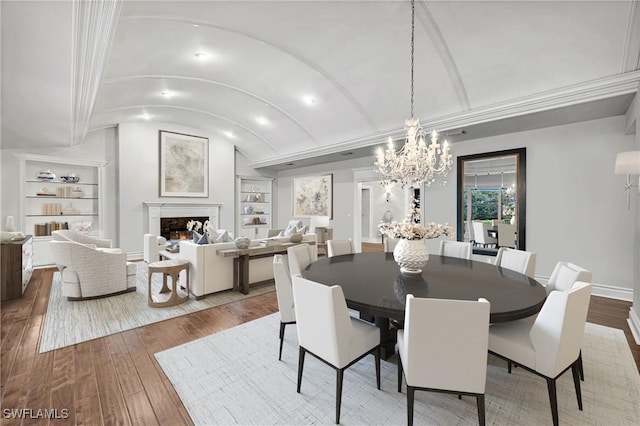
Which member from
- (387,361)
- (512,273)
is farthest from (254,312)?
(512,273)

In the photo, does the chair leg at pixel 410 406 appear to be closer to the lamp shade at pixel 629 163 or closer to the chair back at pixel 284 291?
the chair back at pixel 284 291

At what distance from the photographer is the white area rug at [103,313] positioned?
2804 millimetres

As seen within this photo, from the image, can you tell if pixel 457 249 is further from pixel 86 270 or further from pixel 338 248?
pixel 86 270

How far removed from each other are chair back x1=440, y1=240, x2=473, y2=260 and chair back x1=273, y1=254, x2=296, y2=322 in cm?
220

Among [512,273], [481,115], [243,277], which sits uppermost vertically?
[481,115]

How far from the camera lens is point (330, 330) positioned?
1709 mm

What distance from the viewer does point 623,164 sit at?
2506 mm

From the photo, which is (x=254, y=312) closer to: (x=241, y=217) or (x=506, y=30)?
(x=506, y=30)

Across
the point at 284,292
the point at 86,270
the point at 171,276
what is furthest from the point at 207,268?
the point at 284,292

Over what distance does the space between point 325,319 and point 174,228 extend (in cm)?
715

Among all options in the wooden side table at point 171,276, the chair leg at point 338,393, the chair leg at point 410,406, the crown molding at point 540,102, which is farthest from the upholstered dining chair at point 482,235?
the wooden side table at point 171,276

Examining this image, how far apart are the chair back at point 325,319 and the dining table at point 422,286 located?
155 millimetres

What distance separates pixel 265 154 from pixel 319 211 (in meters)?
2.33

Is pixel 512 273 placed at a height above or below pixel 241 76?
below
